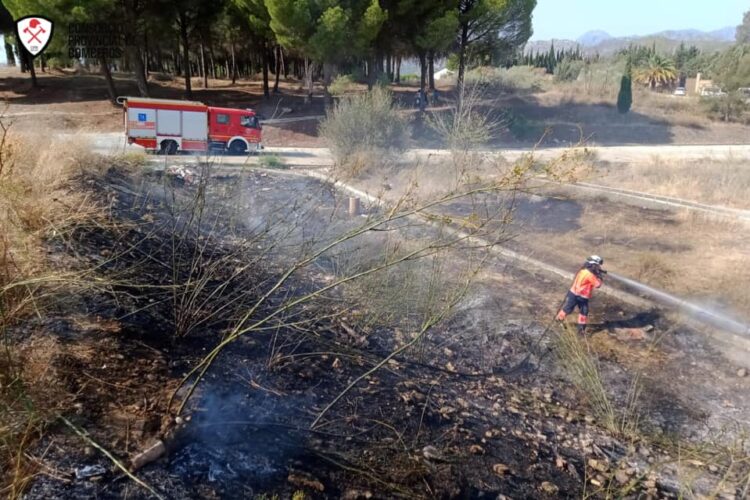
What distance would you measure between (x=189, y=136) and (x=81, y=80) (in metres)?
19.4

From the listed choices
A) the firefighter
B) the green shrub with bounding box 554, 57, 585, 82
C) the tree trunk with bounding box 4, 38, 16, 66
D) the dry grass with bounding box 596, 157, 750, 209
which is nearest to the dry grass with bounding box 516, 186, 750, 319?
the dry grass with bounding box 596, 157, 750, 209

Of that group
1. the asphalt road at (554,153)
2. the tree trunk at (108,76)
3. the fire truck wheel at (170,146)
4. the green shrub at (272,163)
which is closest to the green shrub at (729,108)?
the asphalt road at (554,153)

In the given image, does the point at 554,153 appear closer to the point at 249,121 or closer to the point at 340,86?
the point at 340,86

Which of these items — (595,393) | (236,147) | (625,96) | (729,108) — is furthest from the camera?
(729,108)

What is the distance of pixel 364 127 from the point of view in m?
17.3

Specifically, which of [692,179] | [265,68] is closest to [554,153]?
[692,179]

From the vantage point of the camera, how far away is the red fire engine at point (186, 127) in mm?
18719

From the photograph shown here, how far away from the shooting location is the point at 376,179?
656 inches

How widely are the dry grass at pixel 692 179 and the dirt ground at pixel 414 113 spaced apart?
5.14m

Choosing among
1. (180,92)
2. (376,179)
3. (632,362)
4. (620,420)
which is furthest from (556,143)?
(620,420)

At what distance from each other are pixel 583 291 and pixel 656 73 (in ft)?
152

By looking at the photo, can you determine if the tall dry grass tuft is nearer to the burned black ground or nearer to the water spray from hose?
the burned black ground

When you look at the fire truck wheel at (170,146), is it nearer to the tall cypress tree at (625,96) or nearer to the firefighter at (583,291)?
the firefighter at (583,291)

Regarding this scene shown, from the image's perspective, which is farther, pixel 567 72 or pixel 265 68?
pixel 567 72
